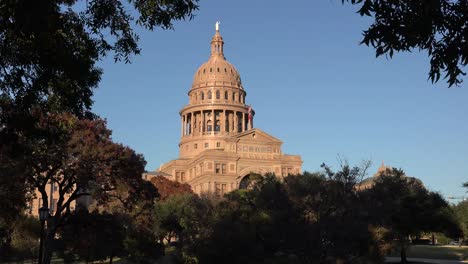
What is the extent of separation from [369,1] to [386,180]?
1635 inches

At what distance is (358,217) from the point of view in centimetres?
3691

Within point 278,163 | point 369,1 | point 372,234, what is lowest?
point 372,234

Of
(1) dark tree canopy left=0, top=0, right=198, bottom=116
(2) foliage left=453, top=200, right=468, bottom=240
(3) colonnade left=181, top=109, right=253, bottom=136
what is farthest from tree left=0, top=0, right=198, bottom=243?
(3) colonnade left=181, top=109, right=253, bottom=136

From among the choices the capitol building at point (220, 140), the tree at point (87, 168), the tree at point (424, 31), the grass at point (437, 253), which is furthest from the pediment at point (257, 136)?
the tree at point (424, 31)

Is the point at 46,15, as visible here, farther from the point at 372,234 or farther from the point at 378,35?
the point at 372,234

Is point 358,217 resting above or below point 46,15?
below

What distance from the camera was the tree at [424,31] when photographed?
914 cm

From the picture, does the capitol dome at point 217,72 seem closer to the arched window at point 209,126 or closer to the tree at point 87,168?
the arched window at point 209,126

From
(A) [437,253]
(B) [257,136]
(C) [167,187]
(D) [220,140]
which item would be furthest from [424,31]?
(D) [220,140]

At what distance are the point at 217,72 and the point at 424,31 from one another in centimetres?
13710

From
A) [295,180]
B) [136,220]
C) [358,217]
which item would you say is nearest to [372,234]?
[358,217]

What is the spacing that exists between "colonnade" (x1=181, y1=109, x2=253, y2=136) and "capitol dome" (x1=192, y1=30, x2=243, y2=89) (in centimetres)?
754

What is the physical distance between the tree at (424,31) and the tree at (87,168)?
2791 cm

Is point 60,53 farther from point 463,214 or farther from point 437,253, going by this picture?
point 463,214
